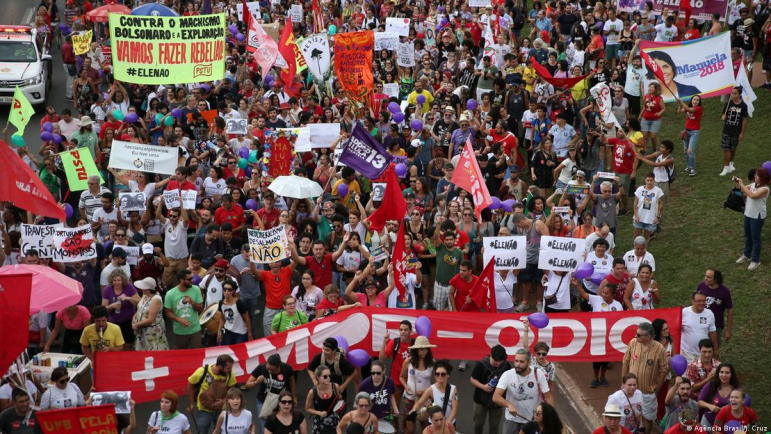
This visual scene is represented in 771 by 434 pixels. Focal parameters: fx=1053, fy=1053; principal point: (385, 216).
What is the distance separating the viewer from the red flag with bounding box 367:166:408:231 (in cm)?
1478

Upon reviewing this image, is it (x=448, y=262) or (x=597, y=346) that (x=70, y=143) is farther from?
(x=597, y=346)

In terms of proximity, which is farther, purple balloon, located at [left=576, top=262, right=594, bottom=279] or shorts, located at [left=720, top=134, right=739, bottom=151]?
shorts, located at [left=720, top=134, right=739, bottom=151]

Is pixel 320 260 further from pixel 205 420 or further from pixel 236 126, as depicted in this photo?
pixel 236 126

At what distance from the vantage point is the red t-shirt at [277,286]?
13.8 m

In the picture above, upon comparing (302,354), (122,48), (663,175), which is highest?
(122,48)

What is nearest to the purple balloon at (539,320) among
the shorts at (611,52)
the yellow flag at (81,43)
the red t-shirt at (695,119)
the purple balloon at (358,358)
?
the purple balloon at (358,358)

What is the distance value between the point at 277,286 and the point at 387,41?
12174 millimetres

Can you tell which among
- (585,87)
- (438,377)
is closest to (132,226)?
(438,377)

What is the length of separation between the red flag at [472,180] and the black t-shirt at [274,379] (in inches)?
159

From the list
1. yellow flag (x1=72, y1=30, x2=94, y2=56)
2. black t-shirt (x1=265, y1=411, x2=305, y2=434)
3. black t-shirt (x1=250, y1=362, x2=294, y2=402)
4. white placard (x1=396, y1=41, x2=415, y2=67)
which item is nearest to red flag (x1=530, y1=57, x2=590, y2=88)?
white placard (x1=396, y1=41, x2=415, y2=67)

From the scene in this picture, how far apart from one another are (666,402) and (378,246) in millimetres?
4884

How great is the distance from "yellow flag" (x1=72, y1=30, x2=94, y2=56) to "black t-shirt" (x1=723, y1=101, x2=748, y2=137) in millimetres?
14419

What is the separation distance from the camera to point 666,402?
11.6 metres

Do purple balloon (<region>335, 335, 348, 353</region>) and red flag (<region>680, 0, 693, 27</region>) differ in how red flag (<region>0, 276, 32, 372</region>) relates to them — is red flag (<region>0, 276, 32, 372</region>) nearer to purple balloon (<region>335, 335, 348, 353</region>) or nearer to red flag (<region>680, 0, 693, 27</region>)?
purple balloon (<region>335, 335, 348, 353</region>)
